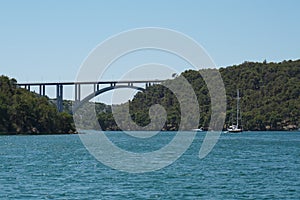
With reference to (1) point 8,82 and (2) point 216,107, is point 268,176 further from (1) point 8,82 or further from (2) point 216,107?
(2) point 216,107

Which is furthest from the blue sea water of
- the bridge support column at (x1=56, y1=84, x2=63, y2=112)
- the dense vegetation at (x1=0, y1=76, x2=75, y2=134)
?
the bridge support column at (x1=56, y1=84, x2=63, y2=112)

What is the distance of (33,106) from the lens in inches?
4973

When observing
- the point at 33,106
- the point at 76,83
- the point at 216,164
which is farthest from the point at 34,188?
the point at 76,83

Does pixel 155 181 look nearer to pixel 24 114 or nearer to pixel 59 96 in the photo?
pixel 24 114

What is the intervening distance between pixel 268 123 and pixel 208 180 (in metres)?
162

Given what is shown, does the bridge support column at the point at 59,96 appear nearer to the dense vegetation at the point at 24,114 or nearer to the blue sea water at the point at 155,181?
the dense vegetation at the point at 24,114

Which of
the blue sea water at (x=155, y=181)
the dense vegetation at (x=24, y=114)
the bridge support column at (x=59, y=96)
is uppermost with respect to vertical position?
the bridge support column at (x=59, y=96)

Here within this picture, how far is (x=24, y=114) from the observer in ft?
407

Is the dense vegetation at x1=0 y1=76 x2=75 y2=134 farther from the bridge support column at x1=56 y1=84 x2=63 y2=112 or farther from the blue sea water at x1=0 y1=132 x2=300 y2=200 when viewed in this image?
the blue sea water at x1=0 y1=132 x2=300 y2=200

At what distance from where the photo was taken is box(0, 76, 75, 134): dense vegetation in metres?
123

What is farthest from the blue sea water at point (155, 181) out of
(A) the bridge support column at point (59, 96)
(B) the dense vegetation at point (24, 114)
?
(A) the bridge support column at point (59, 96)

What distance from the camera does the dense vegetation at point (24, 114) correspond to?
123 m

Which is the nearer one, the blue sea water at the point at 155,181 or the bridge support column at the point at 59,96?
the blue sea water at the point at 155,181

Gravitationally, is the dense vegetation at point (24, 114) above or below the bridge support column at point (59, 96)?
below
